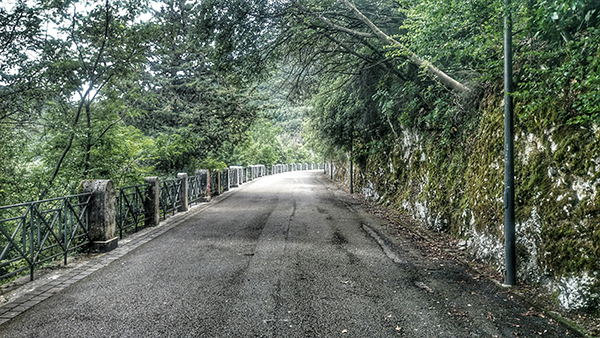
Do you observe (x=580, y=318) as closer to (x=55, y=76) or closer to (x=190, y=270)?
(x=190, y=270)

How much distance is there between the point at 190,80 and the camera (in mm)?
14328

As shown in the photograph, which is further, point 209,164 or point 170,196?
point 209,164

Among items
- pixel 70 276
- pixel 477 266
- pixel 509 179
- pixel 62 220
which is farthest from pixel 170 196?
pixel 509 179

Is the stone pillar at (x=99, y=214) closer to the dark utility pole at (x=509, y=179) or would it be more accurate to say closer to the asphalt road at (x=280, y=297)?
the asphalt road at (x=280, y=297)

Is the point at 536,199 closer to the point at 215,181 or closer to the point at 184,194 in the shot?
the point at 184,194

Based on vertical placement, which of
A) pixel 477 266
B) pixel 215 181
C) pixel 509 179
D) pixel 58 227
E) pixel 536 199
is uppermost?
pixel 509 179

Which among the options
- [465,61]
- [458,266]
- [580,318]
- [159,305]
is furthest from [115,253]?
[465,61]

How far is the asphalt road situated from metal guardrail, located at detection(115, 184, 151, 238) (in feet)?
4.24

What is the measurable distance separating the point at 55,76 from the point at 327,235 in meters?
7.36

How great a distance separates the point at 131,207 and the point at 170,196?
2738 millimetres

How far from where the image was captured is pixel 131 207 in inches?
316

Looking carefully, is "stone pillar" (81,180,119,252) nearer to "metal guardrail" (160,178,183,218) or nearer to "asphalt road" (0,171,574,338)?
"asphalt road" (0,171,574,338)

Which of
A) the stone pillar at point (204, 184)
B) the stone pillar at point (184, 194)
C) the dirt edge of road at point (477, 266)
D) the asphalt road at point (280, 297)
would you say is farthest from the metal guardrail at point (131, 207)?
the dirt edge of road at point (477, 266)

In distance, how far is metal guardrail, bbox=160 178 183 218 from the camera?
33.1ft
